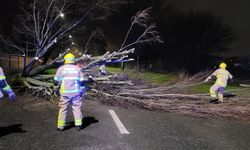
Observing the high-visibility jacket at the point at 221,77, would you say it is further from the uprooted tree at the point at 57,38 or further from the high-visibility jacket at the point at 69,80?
the high-visibility jacket at the point at 69,80

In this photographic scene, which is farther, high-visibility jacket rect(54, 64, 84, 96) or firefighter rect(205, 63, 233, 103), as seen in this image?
firefighter rect(205, 63, 233, 103)

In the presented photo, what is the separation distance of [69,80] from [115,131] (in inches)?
61.7

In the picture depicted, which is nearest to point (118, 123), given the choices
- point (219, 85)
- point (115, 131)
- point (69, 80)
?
point (115, 131)

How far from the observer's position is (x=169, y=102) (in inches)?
344

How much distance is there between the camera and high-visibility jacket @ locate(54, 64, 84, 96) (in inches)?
239

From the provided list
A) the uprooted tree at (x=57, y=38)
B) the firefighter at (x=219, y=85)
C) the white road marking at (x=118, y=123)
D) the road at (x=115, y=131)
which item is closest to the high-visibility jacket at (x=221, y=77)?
the firefighter at (x=219, y=85)

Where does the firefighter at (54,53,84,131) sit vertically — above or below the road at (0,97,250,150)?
above

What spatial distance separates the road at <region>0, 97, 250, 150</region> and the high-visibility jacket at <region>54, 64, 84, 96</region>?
92 cm

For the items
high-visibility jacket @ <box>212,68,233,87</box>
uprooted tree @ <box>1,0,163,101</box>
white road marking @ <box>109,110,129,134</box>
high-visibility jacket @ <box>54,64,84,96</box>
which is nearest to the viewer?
high-visibility jacket @ <box>54,64,84,96</box>

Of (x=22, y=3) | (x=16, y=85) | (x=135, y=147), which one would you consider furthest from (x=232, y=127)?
(x=22, y=3)

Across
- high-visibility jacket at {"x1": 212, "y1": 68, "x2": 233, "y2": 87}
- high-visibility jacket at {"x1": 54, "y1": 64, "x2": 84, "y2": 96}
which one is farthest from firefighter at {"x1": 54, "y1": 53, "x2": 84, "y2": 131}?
high-visibility jacket at {"x1": 212, "y1": 68, "x2": 233, "y2": 87}

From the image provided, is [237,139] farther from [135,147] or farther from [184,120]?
[135,147]

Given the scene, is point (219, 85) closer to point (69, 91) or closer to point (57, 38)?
point (69, 91)

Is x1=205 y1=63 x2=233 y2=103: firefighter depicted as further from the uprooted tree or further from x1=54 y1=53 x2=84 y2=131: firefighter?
x1=54 y1=53 x2=84 y2=131: firefighter
